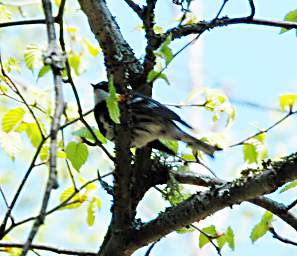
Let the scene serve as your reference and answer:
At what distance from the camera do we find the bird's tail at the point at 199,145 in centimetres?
254

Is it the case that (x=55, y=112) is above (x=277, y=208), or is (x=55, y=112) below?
below

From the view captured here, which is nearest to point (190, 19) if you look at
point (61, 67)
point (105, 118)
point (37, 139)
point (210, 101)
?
point (210, 101)

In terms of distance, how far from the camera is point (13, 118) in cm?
240

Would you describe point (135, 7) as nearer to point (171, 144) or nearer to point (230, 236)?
point (171, 144)

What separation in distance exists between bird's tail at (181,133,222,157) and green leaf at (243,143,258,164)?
0.39ft

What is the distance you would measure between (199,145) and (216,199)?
71 centimetres

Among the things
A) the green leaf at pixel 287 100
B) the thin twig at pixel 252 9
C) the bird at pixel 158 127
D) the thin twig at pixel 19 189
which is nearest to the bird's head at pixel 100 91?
the bird at pixel 158 127

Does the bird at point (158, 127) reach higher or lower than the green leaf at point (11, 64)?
lower

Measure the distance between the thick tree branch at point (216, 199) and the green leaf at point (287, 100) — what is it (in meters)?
0.66

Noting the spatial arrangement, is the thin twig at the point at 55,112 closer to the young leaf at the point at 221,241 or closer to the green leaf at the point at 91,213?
the young leaf at the point at 221,241

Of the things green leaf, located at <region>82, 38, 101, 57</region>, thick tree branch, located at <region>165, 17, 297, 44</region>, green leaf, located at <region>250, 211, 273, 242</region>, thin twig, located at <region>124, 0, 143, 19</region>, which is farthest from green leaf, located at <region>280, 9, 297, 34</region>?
green leaf, located at <region>82, 38, 101, 57</region>

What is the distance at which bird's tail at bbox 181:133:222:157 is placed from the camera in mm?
2545

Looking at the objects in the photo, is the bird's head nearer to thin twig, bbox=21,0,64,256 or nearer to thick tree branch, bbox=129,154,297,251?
thick tree branch, bbox=129,154,297,251

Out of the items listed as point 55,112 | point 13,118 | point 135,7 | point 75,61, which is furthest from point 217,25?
point 75,61
